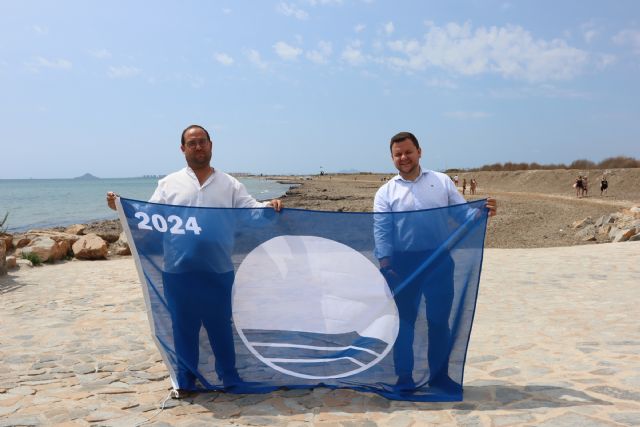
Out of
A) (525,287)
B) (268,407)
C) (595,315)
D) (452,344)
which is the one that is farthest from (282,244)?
(525,287)

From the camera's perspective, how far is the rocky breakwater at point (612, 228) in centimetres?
1495

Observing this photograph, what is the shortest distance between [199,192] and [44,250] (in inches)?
403

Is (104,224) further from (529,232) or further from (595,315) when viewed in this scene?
(595,315)

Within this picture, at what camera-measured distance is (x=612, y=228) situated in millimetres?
16359

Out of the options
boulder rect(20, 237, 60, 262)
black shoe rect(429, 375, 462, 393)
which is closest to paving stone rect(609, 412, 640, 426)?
black shoe rect(429, 375, 462, 393)

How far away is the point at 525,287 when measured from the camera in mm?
9141

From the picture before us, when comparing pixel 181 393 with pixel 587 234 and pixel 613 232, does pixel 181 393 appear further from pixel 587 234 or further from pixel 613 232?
pixel 587 234

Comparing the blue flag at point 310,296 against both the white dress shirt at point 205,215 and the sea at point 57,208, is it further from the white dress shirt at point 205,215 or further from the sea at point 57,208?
the sea at point 57,208

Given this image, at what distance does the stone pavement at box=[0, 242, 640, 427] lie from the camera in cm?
383

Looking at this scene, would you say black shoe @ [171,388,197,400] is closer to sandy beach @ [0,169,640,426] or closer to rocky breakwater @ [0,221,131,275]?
sandy beach @ [0,169,640,426]

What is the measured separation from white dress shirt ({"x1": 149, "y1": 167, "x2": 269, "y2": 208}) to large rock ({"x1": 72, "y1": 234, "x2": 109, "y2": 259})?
1050cm

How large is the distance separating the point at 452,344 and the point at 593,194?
36.7 meters

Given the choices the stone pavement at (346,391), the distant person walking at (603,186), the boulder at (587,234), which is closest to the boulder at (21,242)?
the stone pavement at (346,391)

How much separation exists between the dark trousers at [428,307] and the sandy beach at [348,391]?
12.7 inches
